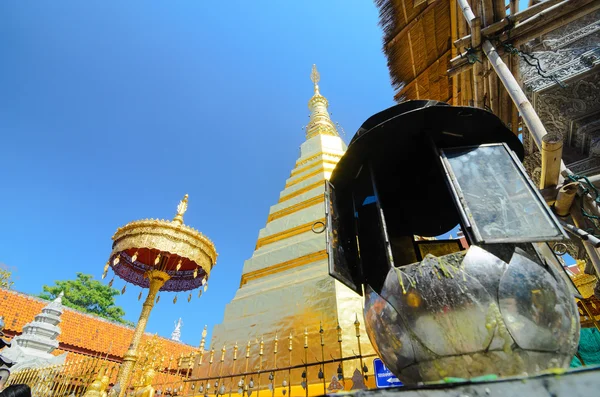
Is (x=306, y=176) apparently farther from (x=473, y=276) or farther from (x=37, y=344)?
(x=37, y=344)

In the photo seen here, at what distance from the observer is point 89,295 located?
2461 centimetres

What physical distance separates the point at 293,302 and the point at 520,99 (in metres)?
4.59

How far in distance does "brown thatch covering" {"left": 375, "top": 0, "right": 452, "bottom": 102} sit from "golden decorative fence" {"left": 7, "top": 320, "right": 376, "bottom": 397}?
5.32 m

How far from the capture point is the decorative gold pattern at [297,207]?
27.4 ft

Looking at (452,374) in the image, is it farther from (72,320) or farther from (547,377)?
(72,320)

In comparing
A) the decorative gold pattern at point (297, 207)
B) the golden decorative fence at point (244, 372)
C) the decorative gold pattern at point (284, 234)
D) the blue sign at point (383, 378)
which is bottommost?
the blue sign at point (383, 378)

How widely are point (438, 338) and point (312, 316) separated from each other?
156 inches

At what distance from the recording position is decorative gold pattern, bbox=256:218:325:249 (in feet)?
25.3

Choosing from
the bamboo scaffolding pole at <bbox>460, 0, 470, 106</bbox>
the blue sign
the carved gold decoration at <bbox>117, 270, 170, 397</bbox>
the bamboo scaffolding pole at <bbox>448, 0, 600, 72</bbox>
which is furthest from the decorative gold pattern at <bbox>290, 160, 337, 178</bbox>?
the blue sign

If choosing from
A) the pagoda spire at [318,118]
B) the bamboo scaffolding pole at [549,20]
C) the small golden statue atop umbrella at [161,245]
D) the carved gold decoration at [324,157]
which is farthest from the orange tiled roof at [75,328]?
the bamboo scaffolding pole at [549,20]

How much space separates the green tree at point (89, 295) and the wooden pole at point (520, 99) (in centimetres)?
2832

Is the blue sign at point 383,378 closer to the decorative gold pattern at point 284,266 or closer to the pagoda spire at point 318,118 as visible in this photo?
the decorative gold pattern at point 284,266

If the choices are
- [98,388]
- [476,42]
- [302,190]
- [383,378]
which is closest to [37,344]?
[98,388]

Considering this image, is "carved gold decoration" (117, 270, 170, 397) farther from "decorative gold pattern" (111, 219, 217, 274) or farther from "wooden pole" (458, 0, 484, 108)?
"wooden pole" (458, 0, 484, 108)
